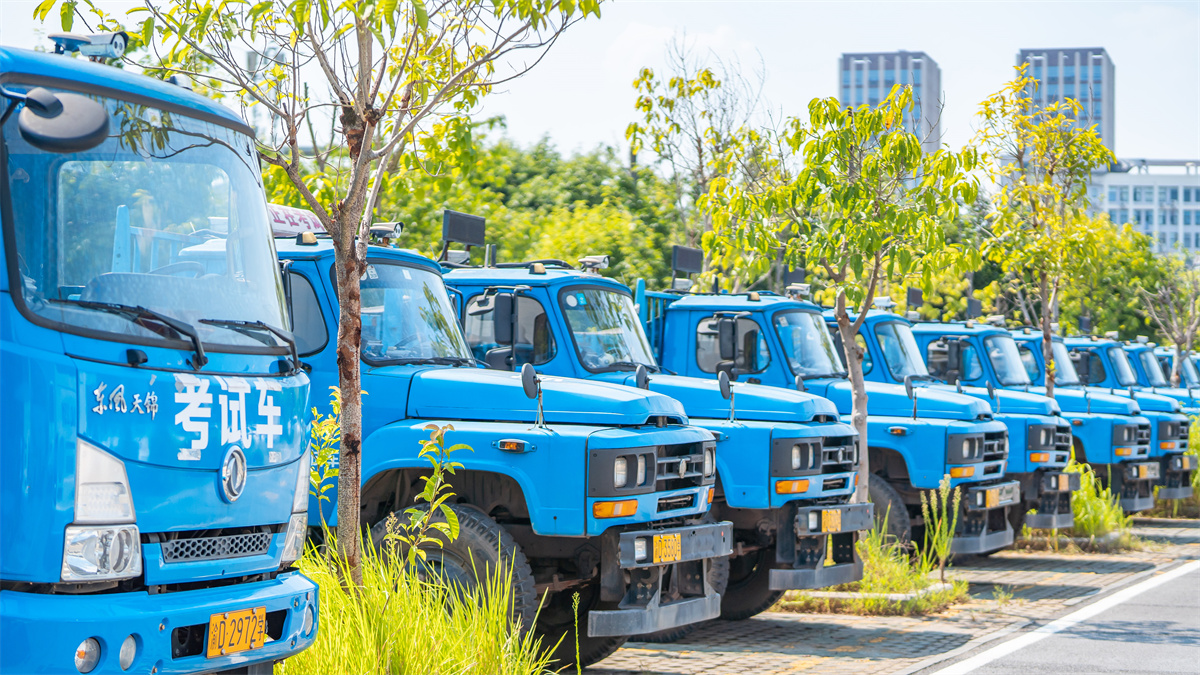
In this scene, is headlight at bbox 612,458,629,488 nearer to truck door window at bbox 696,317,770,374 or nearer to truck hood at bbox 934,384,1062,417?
truck door window at bbox 696,317,770,374

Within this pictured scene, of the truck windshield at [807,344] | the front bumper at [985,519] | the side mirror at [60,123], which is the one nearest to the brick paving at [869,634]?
the front bumper at [985,519]

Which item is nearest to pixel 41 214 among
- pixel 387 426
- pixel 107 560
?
pixel 107 560

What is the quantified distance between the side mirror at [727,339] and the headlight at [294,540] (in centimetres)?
705

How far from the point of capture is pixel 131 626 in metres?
4.71

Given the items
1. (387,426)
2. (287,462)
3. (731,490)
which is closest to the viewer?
(287,462)

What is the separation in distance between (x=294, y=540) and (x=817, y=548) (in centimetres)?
548

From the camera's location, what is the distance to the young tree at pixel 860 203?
465 inches

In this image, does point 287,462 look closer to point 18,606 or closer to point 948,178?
point 18,606

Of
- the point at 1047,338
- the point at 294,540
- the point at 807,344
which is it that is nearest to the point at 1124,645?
the point at 807,344

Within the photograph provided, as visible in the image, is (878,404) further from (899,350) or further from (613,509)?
(613,509)

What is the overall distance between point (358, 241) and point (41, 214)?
2.52m

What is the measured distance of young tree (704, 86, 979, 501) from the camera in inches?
465

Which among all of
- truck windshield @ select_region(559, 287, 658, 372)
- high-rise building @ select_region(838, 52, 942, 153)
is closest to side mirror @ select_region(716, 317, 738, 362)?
truck windshield @ select_region(559, 287, 658, 372)

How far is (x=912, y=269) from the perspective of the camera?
12.9m
